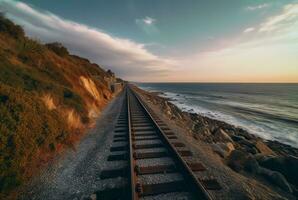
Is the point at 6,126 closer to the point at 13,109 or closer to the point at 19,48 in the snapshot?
the point at 13,109

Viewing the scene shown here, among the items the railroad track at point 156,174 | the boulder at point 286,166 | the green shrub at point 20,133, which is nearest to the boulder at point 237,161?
the boulder at point 286,166

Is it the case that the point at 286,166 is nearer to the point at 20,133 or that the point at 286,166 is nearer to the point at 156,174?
the point at 156,174

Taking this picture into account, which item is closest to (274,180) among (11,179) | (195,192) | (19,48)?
(195,192)

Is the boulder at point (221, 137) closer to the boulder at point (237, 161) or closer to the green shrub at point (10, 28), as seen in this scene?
the boulder at point (237, 161)

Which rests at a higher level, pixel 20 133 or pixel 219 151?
pixel 20 133

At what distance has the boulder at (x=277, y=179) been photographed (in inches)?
201

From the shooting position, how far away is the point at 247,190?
4.15 m

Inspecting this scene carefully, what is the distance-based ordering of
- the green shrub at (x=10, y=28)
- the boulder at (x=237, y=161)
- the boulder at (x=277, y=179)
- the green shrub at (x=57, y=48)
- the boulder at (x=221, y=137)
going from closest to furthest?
the boulder at (x=277, y=179), the boulder at (x=237, y=161), the boulder at (x=221, y=137), the green shrub at (x=10, y=28), the green shrub at (x=57, y=48)

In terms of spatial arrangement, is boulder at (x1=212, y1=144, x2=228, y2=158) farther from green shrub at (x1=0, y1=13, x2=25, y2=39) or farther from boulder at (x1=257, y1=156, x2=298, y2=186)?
green shrub at (x1=0, y1=13, x2=25, y2=39)

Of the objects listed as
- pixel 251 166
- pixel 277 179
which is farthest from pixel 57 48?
pixel 277 179

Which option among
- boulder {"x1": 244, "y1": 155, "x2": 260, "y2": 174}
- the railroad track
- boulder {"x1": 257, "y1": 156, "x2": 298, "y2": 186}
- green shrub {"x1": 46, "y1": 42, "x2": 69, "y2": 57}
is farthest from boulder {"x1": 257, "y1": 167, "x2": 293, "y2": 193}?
green shrub {"x1": 46, "y1": 42, "x2": 69, "y2": 57}

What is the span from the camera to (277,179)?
5348mm

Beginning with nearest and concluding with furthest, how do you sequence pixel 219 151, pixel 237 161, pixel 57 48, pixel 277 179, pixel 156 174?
pixel 156 174
pixel 277 179
pixel 237 161
pixel 219 151
pixel 57 48

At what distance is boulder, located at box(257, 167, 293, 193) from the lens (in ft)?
16.8
